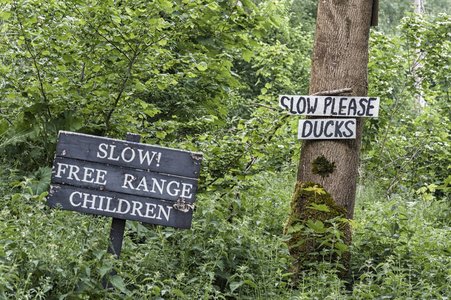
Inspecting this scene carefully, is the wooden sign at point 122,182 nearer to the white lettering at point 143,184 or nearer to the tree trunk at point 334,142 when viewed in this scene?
the white lettering at point 143,184

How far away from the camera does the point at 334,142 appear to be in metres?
5.34

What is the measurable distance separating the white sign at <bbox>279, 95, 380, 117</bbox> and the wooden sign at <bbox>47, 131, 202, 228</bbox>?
198 centimetres

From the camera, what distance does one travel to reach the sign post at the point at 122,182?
3.74 meters

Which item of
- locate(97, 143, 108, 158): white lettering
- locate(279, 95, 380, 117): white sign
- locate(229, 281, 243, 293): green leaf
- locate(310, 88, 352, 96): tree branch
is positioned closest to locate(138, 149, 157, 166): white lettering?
locate(97, 143, 108, 158): white lettering

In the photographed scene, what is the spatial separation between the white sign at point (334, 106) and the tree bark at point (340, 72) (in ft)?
0.38

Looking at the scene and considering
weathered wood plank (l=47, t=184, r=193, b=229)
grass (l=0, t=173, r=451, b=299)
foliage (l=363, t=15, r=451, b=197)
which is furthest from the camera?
foliage (l=363, t=15, r=451, b=197)

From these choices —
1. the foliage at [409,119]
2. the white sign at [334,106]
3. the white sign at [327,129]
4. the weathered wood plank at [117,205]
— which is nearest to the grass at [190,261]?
the weathered wood plank at [117,205]

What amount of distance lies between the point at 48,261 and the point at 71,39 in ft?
10.6

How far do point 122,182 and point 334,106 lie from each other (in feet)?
A: 8.19

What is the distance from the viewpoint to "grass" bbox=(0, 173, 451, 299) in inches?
132

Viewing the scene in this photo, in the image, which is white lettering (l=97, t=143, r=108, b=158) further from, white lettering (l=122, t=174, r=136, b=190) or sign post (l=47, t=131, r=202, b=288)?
white lettering (l=122, t=174, r=136, b=190)

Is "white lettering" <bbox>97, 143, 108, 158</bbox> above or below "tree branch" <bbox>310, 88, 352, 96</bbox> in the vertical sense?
below

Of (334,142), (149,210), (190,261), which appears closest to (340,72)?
(334,142)

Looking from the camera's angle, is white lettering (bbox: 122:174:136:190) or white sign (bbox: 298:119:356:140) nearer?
white lettering (bbox: 122:174:136:190)
